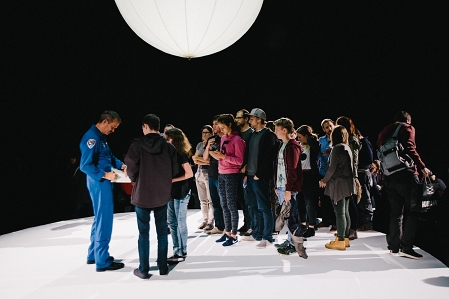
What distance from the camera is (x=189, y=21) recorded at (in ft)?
8.86

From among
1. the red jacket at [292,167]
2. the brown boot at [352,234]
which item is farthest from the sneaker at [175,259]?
the brown boot at [352,234]

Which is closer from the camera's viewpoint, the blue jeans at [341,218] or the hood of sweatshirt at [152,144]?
the hood of sweatshirt at [152,144]

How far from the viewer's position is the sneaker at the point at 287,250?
3537mm

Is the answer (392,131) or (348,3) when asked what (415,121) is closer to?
(348,3)

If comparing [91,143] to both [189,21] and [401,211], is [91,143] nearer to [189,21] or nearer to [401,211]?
[189,21]

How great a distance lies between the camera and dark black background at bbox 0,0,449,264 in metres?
5.64

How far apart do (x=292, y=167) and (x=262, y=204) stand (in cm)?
68

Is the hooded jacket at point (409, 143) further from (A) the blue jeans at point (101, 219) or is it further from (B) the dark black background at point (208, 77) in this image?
(A) the blue jeans at point (101, 219)

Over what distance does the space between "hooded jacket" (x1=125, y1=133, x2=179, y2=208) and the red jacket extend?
1222 millimetres

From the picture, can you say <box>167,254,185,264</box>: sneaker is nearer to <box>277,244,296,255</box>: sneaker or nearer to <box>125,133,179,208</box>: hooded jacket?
<box>125,133,179,208</box>: hooded jacket

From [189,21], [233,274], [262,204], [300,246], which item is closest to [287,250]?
[300,246]

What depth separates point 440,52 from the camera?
5133mm

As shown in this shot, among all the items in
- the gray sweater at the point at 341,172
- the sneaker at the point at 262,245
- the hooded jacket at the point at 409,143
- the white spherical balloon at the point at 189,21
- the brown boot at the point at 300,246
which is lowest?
the sneaker at the point at 262,245

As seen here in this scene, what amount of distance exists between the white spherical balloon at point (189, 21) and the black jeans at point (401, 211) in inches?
81.0
